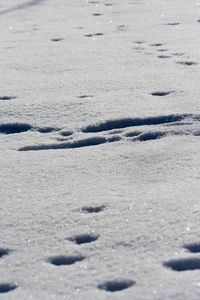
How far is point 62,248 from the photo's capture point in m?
1.35

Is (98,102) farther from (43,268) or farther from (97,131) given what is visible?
(43,268)

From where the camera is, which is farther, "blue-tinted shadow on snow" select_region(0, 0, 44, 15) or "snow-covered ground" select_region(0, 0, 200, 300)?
"blue-tinted shadow on snow" select_region(0, 0, 44, 15)

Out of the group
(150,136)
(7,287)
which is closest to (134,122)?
(150,136)

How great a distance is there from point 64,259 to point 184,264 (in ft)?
1.21

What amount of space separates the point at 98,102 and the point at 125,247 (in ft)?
3.70

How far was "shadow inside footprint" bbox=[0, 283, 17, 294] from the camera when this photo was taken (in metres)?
1.23


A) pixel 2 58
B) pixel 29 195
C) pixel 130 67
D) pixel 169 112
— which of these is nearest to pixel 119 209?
pixel 29 195

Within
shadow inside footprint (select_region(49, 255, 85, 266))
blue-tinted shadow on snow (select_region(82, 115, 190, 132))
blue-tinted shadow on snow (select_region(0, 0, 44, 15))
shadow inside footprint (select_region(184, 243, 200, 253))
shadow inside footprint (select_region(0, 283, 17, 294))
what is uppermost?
blue-tinted shadow on snow (select_region(0, 0, 44, 15))

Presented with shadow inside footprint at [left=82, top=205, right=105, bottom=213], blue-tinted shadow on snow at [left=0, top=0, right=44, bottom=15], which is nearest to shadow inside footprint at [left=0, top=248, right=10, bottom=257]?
shadow inside footprint at [left=82, top=205, right=105, bottom=213]

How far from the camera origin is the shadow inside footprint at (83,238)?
4.53 ft

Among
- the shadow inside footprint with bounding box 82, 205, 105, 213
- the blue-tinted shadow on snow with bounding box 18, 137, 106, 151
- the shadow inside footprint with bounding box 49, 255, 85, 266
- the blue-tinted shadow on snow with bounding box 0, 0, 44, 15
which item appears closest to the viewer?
the shadow inside footprint with bounding box 49, 255, 85, 266

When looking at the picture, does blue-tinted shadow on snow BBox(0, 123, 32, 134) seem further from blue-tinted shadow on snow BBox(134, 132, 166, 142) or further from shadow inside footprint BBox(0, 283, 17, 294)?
shadow inside footprint BBox(0, 283, 17, 294)

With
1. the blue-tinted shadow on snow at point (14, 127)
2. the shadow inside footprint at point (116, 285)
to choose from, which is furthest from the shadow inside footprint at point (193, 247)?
the blue-tinted shadow on snow at point (14, 127)

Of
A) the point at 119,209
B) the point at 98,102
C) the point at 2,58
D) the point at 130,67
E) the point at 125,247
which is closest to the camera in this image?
the point at 125,247
